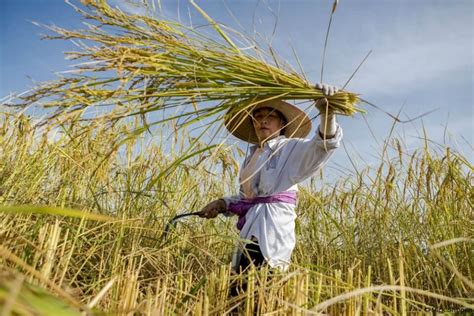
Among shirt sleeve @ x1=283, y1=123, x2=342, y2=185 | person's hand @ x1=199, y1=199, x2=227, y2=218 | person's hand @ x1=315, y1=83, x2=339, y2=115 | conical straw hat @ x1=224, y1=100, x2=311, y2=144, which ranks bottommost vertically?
person's hand @ x1=199, y1=199, x2=227, y2=218

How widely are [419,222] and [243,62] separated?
5.59 feet

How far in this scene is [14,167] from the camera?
118 inches

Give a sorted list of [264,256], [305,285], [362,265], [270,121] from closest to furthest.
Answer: [305,285]
[264,256]
[270,121]
[362,265]

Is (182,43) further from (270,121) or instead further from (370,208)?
(370,208)

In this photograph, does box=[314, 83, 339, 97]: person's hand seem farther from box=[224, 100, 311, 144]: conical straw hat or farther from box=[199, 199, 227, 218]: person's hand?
box=[199, 199, 227, 218]: person's hand

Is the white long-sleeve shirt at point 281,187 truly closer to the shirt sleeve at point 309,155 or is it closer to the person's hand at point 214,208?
the shirt sleeve at point 309,155

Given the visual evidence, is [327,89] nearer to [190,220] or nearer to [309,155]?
[309,155]

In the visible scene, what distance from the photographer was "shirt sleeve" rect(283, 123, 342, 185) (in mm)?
2244

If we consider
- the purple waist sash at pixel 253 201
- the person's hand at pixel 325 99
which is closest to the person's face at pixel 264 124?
the purple waist sash at pixel 253 201

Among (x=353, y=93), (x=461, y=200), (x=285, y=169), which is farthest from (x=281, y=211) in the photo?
Answer: (x=461, y=200)

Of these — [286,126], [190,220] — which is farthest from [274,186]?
[190,220]

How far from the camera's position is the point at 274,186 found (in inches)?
95.4

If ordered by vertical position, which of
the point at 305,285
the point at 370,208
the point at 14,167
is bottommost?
the point at 305,285

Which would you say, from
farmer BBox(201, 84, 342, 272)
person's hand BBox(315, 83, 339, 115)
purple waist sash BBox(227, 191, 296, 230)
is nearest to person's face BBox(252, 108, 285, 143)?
farmer BBox(201, 84, 342, 272)
